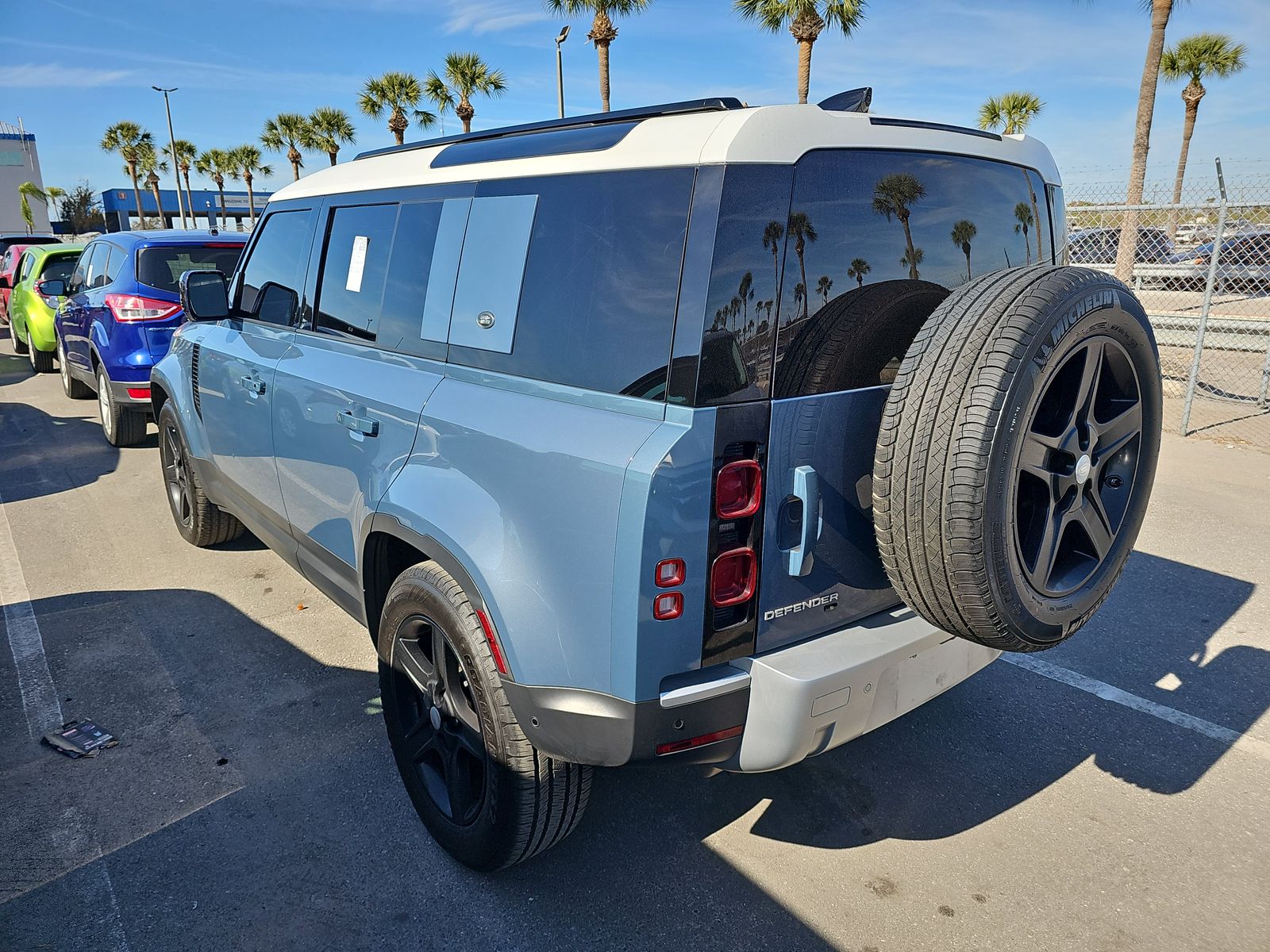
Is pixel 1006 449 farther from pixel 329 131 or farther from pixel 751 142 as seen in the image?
pixel 329 131

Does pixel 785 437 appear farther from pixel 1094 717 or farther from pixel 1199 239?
pixel 1199 239

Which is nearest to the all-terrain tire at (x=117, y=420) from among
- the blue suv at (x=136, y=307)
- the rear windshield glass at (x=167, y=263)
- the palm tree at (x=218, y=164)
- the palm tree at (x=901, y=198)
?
the blue suv at (x=136, y=307)

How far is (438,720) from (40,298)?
1099 cm

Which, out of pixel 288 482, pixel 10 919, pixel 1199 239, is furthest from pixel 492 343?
pixel 1199 239

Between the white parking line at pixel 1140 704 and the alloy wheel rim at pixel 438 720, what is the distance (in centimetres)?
256

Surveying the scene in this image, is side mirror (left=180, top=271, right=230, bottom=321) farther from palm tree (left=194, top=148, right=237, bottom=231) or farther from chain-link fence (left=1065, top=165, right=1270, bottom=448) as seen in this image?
palm tree (left=194, top=148, right=237, bottom=231)

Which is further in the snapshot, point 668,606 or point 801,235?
point 801,235

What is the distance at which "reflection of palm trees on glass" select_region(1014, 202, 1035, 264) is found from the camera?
270 cm

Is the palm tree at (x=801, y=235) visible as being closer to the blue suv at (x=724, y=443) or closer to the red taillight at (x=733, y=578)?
the blue suv at (x=724, y=443)

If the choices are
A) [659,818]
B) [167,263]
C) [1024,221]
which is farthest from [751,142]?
[167,263]

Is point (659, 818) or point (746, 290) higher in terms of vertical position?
point (746, 290)

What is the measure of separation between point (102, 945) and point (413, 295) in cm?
202

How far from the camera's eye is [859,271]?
219 cm

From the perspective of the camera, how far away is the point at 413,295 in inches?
110
